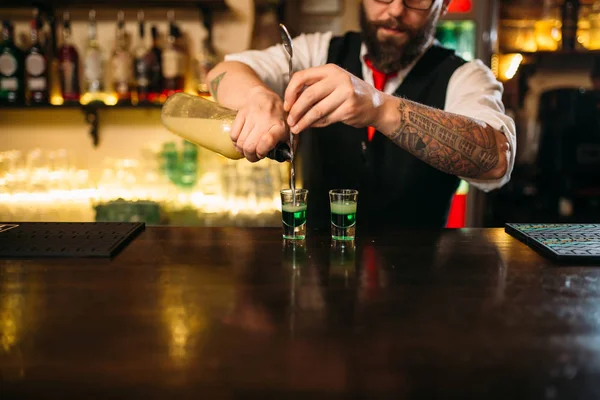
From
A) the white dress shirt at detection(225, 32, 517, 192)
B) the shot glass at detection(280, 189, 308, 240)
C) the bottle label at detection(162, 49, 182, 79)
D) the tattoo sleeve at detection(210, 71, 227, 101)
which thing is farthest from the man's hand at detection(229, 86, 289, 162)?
the bottle label at detection(162, 49, 182, 79)

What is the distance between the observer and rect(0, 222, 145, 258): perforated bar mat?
3.41 feet

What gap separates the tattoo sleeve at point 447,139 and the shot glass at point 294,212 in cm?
30

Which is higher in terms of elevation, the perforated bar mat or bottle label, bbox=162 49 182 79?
bottle label, bbox=162 49 182 79

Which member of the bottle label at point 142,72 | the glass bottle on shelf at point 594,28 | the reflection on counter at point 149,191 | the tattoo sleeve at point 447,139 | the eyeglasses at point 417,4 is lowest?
the reflection on counter at point 149,191

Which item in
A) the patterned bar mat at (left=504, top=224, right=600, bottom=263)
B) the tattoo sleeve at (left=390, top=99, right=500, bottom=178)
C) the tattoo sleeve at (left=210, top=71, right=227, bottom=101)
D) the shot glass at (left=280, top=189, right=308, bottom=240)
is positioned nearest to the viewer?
the patterned bar mat at (left=504, top=224, right=600, bottom=263)

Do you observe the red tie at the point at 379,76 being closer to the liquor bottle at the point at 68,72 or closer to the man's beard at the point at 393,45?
the man's beard at the point at 393,45

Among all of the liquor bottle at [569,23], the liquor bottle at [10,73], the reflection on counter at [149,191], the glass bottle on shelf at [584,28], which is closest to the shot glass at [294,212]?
the reflection on counter at [149,191]

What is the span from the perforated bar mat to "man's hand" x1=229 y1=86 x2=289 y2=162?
1.06 feet

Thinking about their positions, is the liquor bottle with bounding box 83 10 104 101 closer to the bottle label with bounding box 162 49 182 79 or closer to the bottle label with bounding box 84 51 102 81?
the bottle label with bounding box 84 51 102 81

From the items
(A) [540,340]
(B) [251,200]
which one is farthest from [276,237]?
(B) [251,200]

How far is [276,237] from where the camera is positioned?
1.24 metres

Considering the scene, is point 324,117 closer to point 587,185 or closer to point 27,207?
point 27,207

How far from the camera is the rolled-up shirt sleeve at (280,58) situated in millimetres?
1783

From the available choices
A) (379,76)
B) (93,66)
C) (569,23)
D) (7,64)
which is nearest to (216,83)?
(379,76)
